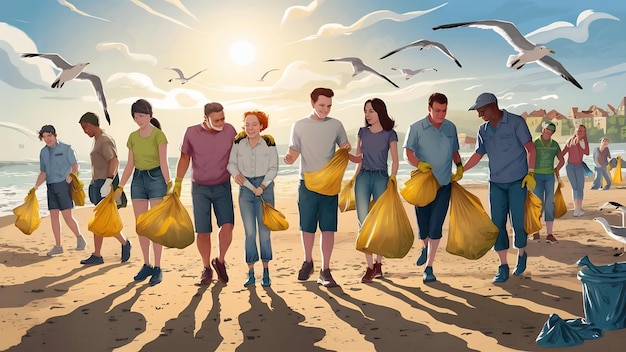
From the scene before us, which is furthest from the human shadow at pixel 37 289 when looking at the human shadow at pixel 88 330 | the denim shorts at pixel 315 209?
the denim shorts at pixel 315 209

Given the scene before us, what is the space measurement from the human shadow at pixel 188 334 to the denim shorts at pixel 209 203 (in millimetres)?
772

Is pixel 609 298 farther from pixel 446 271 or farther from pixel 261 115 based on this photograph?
pixel 261 115

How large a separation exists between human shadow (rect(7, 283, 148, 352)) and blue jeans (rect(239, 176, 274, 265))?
0.98m

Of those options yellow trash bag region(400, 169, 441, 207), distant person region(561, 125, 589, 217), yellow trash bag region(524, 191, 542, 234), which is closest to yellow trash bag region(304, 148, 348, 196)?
yellow trash bag region(400, 169, 441, 207)

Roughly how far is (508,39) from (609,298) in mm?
4310

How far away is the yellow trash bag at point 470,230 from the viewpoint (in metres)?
5.20

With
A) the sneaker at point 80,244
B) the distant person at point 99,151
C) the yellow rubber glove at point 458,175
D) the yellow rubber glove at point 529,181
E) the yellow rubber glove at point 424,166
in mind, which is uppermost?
the distant person at point 99,151

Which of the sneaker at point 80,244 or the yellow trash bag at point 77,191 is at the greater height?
the yellow trash bag at point 77,191

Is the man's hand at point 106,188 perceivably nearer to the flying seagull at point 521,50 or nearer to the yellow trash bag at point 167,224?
the yellow trash bag at point 167,224

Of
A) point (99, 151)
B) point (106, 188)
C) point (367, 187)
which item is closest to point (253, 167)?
point (367, 187)

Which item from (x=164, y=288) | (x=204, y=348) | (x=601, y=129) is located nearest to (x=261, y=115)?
(x=164, y=288)

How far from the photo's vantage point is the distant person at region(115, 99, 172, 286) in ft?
17.4

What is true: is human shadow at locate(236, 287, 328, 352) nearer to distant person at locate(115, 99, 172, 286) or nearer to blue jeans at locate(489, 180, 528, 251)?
distant person at locate(115, 99, 172, 286)

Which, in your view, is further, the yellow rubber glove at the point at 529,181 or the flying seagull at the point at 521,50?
the flying seagull at the point at 521,50
